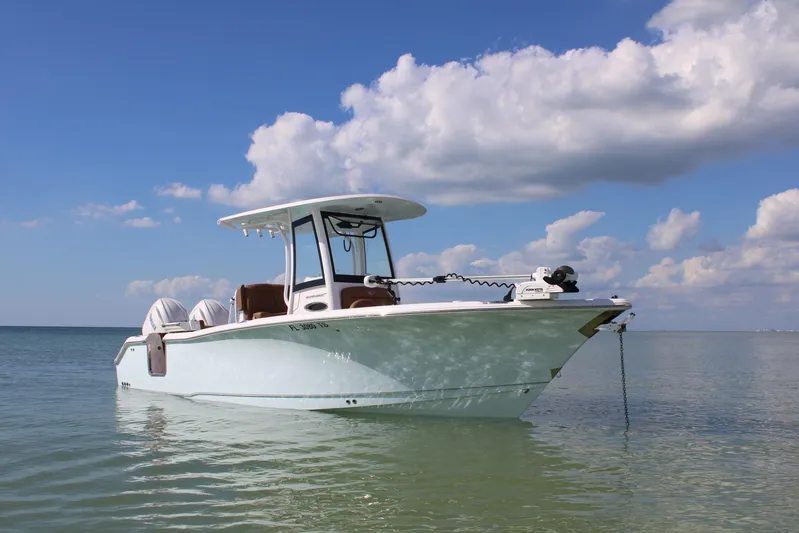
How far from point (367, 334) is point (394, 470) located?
2529mm

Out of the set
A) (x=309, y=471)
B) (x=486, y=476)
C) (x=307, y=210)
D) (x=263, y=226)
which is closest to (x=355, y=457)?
(x=309, y=471)

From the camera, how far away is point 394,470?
6.60 m

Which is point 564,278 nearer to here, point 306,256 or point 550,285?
point 550,285

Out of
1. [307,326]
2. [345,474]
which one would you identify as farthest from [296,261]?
[345,474]

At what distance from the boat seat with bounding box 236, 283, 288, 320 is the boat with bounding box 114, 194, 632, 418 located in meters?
0.02

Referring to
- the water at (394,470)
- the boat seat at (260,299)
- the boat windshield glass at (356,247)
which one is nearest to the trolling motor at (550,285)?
the water at (394,470)

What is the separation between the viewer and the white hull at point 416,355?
8266 millimetres

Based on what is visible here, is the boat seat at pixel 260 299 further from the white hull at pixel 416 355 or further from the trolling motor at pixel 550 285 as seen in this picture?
the trolling motor at pixel 550 285

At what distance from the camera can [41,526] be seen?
497cm

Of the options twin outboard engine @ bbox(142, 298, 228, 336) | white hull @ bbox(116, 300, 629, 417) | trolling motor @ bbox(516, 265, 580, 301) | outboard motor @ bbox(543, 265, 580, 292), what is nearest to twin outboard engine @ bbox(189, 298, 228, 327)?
twin outboard engine @ bbox(142, 298, 228, 336)

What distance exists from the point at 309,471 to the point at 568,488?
8.22ft

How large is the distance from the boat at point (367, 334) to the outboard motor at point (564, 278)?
0.01 metres

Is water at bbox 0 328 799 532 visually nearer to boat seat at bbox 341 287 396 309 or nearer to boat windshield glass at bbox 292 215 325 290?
boat seat at bbox 341 287 396 309

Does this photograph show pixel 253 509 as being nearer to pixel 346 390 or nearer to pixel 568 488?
pixel 568 488
